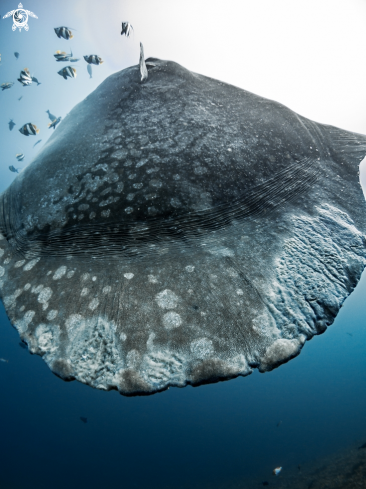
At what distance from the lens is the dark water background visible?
20391 millimetres

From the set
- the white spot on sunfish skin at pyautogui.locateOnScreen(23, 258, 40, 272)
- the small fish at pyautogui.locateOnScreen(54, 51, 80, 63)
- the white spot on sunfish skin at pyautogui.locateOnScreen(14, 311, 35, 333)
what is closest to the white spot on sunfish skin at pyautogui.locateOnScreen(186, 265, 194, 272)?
the white spot on sunfish skin at pyautogui.locateOnScreen(14, 311, 35, 333)

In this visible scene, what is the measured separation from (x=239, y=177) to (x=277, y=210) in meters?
0.36

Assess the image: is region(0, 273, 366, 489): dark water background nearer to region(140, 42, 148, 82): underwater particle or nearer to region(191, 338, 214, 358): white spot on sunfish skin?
region(191, 338, 214, 358): white spot on sunfish skin

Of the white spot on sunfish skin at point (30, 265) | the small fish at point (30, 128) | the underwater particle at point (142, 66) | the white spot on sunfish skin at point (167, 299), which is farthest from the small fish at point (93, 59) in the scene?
the white spot on sunfish skin at point (167, 299)

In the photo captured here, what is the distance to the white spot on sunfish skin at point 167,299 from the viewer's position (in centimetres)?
110

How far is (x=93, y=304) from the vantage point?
1186mm

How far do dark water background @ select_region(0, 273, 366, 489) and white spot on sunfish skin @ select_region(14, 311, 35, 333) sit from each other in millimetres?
24407

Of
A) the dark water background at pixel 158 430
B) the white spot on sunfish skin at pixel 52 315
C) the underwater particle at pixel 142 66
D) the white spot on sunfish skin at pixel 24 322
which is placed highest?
the underwater particle at pixel 142 66

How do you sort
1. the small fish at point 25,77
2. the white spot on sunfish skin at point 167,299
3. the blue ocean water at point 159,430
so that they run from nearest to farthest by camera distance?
the white spot on sunfish skin at point 167,299 < the small fish at point 25,77 < the blue ocean water at point 159,430

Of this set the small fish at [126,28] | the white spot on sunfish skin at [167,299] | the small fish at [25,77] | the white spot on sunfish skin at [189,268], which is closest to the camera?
the white spot on sunfish skin at [167,299]

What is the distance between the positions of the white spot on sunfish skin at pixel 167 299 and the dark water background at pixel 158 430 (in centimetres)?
2430

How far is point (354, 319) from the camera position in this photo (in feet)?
190

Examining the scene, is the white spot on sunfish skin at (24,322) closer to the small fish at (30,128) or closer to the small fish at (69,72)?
the small fish at (30,128)

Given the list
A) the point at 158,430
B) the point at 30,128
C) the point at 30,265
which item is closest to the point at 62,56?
the point at 30,128
